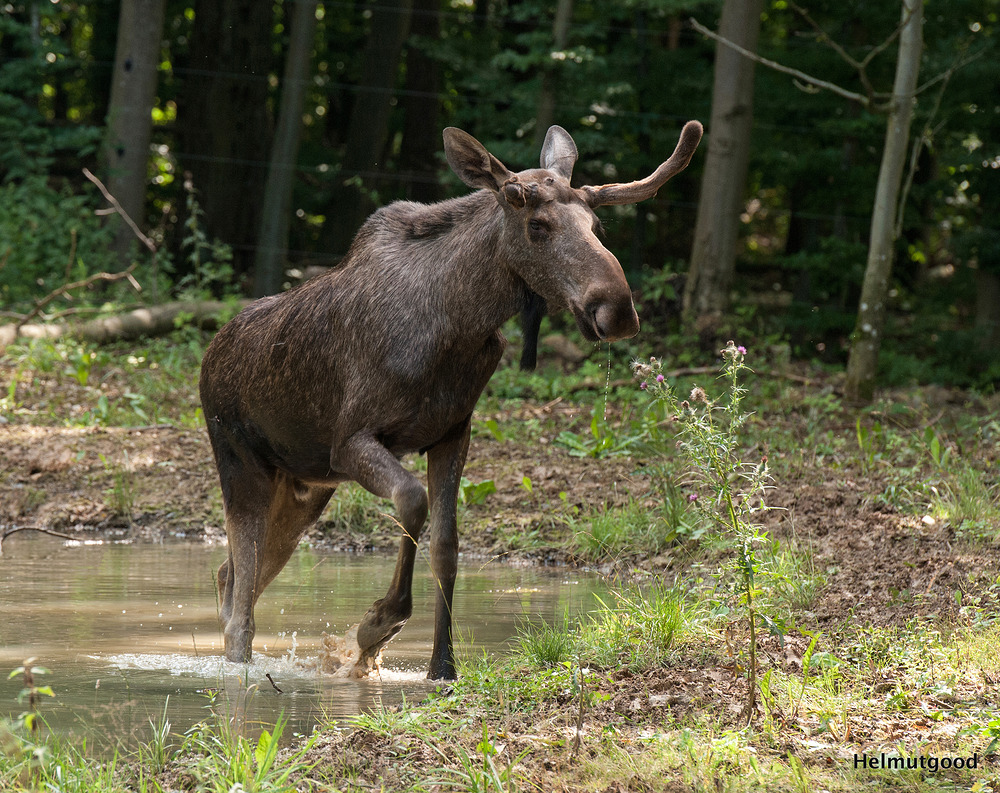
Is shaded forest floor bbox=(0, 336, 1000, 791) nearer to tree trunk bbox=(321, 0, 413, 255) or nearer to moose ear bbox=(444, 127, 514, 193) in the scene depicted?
moose ear bbox=(444, 127, 514, 193)

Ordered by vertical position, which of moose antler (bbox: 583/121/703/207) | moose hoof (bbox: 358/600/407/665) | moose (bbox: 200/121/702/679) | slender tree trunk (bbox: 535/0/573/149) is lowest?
moose hoof (bbox: 358/600/407/665)

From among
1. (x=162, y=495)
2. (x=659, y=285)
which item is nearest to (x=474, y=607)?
(x=162, y=495)

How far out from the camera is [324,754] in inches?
150

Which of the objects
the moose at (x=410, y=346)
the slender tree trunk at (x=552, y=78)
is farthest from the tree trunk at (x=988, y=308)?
the moose at (x=410, y=346)

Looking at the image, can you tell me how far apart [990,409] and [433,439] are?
788 cm

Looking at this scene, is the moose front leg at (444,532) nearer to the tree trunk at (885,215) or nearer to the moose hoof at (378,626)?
the moose hoof at (378,626)

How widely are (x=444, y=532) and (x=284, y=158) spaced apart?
37.6 ft

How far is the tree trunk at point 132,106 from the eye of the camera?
15781 mm

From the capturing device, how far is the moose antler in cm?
510

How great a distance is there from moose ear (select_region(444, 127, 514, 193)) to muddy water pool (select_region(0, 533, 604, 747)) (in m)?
2.17

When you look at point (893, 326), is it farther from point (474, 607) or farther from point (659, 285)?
point (474, 607)

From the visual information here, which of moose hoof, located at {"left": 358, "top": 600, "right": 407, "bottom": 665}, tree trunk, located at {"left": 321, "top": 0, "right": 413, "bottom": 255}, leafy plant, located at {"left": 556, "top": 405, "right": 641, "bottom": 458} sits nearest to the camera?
moose hoof, located at {"left": 358, "top": 600, "right": 407, "bottom": 665}

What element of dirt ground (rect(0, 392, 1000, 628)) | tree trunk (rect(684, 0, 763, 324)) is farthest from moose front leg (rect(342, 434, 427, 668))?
tree trunk (rect(684, 0, 763, 324))

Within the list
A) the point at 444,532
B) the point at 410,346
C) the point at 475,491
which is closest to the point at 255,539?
the point at 444,532
